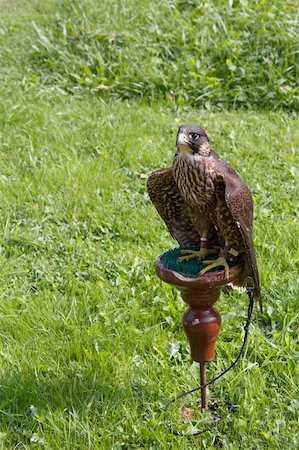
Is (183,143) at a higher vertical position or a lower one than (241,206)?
higher

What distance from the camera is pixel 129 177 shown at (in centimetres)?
507

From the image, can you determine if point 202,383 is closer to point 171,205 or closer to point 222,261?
point 222,261

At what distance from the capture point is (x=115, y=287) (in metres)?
3.81

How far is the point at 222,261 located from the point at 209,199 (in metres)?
0.26

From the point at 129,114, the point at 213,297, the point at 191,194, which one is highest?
the point at 191,194

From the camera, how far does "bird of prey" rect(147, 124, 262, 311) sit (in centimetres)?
242

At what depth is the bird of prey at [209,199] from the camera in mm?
2422

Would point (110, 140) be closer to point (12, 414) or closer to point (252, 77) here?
point (252, 77)

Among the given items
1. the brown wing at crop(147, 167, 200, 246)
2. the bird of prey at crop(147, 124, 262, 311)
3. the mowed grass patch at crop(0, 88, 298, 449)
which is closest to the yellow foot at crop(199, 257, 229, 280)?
the bird of prey at crop(147, 124, 262, 311)

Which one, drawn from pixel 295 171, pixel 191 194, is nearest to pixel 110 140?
pixel 295 171

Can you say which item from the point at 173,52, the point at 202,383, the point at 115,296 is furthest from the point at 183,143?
the point at 173,52

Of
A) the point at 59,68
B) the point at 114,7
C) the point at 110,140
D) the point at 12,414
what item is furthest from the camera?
the point at 114,7

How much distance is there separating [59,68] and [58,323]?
399 cm

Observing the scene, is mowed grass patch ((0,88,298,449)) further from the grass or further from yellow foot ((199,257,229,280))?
yellow foot ((199,257,229,280))
